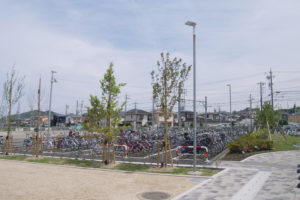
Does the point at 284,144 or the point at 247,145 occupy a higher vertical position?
the point at 247,145

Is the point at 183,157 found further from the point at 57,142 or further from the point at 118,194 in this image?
the point at 57,142

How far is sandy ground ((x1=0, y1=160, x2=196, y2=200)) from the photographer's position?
19.3 ft

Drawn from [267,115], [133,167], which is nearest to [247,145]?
[133,167]

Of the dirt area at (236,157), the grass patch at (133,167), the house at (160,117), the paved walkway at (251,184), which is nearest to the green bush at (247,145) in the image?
the dirt area at (236,157)

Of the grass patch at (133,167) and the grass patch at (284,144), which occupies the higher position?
the grass patch at (284,144)

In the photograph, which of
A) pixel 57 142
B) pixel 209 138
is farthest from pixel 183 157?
pixel 57 142

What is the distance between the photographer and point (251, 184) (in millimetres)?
6762

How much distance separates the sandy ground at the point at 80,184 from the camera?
589cm

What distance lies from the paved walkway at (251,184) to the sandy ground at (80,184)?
2.22 ft

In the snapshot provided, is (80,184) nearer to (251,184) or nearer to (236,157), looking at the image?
(251,184)

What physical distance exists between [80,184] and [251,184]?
5009 mm

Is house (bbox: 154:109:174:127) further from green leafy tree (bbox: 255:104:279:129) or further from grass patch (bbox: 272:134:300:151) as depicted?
green leafy tree (bbox: 255:104:279:129)

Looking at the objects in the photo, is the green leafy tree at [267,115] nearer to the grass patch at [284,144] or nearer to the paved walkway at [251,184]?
the grass patch at [284,144]

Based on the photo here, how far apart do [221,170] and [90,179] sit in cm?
479
